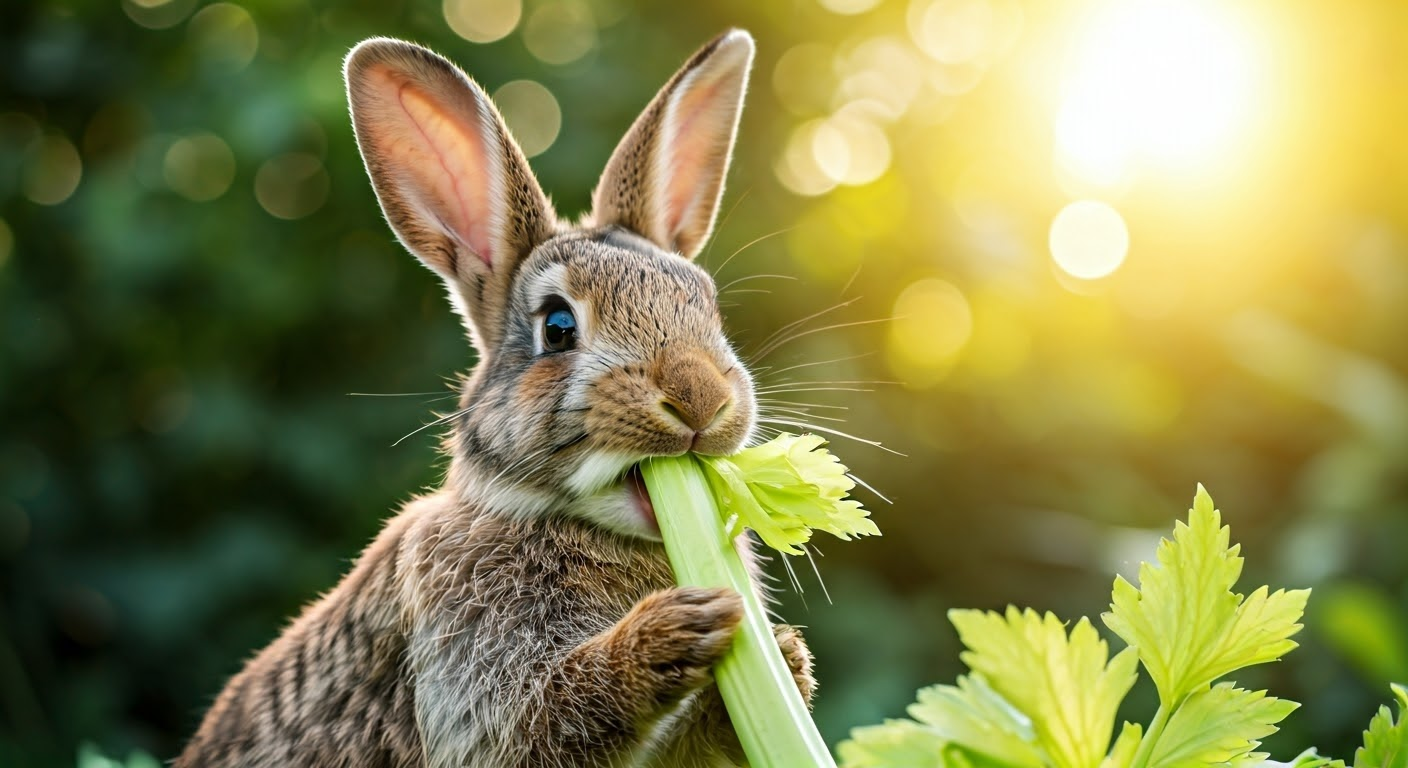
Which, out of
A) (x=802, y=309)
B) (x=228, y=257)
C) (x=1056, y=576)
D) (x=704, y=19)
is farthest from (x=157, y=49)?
(x=1056, y=576)

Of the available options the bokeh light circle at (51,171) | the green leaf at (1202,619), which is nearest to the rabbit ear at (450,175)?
the green leaf at (1202,619)

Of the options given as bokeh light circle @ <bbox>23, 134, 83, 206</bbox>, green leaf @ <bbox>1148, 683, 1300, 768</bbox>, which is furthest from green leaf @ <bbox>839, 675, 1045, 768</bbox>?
bokeh light circle @ <bbox>23, 134, 83, 206</bbox>

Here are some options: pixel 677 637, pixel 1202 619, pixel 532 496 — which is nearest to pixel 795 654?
pixel 677 637

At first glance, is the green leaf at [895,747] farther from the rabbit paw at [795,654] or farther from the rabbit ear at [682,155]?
the rabbit ear at [682,155]

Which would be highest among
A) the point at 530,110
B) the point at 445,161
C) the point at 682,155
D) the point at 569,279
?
the point at 530,110

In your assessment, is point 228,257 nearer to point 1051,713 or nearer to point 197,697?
point 197,697

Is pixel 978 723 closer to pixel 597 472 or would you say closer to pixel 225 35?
pixel 597 472
